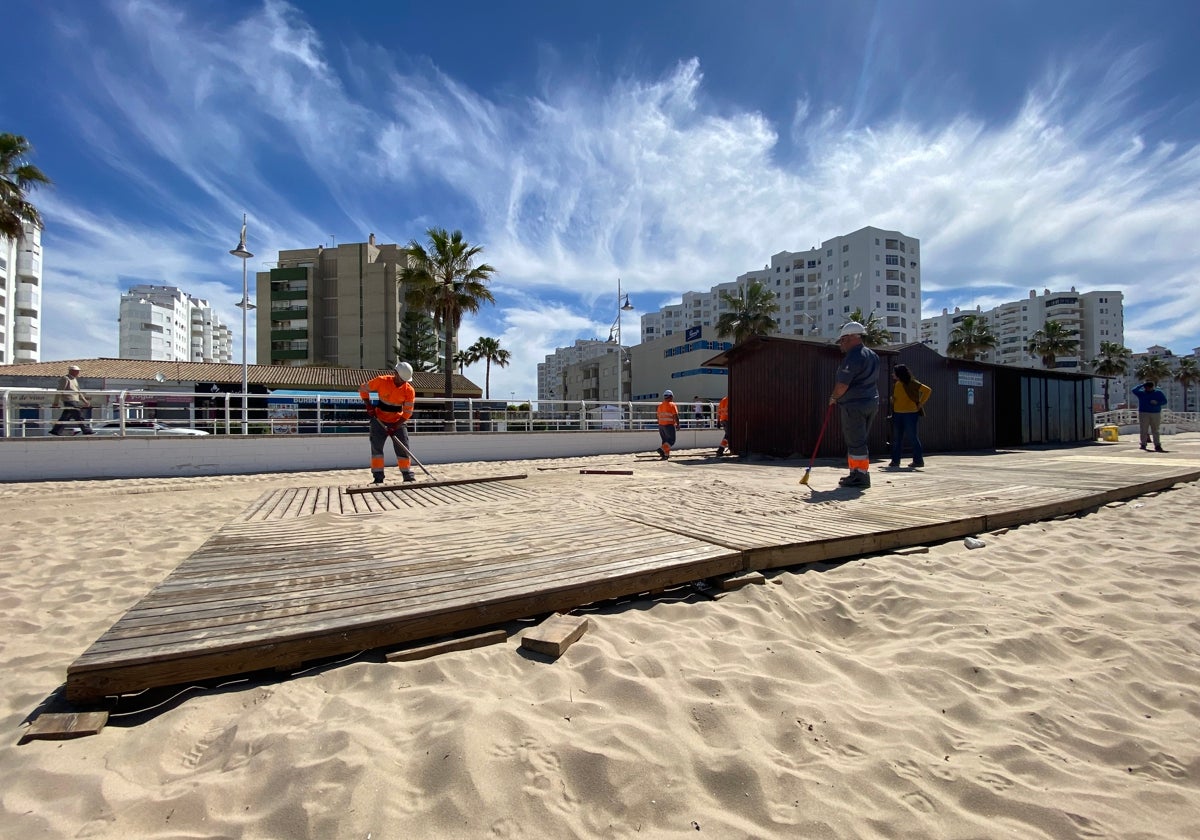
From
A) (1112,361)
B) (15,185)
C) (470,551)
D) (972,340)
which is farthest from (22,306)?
(1112,361)

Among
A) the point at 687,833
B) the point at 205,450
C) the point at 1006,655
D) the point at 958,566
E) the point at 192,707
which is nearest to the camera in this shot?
the point at 687,833

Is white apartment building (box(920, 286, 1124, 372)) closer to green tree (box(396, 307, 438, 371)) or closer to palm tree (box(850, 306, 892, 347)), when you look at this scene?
palm tree (box(850, 306, 892, 347))

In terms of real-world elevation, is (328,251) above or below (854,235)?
below

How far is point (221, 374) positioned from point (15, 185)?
1778 centimetres

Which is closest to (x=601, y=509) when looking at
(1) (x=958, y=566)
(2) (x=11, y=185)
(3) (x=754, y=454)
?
(1) (x=958, y=566)

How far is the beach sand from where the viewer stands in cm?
154

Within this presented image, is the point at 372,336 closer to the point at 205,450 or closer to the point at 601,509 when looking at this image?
the point at 205,450

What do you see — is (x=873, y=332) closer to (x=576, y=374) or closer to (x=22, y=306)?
(x=576, y=374)

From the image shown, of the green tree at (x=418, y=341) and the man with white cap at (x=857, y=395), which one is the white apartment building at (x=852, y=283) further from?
the man with white cap at (x=857, y=395)

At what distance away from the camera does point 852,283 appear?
75938mm

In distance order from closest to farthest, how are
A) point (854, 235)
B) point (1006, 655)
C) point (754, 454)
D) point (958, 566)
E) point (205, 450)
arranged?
point (1006, 655)
point (958, 566)
point (205, 450)
point (754, 454)
point (854, 235)

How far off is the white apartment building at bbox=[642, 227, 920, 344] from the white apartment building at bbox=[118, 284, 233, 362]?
3672 inches

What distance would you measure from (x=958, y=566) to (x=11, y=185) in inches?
1050

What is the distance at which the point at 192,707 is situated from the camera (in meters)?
2.03
